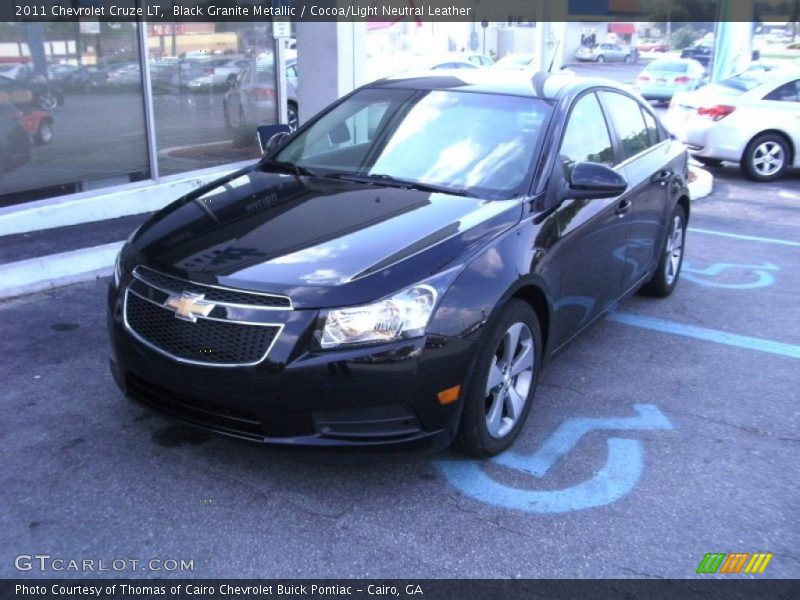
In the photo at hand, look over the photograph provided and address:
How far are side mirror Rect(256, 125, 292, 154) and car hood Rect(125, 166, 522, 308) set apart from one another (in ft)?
3.20

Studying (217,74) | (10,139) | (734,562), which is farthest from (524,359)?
(217,74)

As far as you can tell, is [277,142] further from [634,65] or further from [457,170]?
[634,65]

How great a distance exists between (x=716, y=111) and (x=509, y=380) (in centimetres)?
967

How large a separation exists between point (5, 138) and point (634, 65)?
167ft

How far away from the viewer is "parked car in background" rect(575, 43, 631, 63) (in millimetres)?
52906

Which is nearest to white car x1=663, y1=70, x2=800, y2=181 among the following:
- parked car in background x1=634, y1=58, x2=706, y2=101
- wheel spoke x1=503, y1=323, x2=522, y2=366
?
wheel spoke x1=503, y1=323, x2=522, y2=366

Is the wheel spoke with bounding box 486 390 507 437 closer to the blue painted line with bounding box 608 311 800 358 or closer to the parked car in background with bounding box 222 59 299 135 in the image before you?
the blue painted line with bounding box 608 311 800 358

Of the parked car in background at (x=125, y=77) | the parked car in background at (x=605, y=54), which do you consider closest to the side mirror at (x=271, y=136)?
the parked car in background at (x=125, y=77)

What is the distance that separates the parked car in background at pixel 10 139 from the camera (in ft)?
23.1

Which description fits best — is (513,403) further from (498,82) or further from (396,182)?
(498,82)

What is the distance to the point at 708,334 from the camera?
5.61 metres

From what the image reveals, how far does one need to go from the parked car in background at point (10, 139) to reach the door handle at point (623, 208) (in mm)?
5285

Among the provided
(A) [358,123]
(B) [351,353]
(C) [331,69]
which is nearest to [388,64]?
(C) [331,69]

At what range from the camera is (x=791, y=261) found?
7598mm
